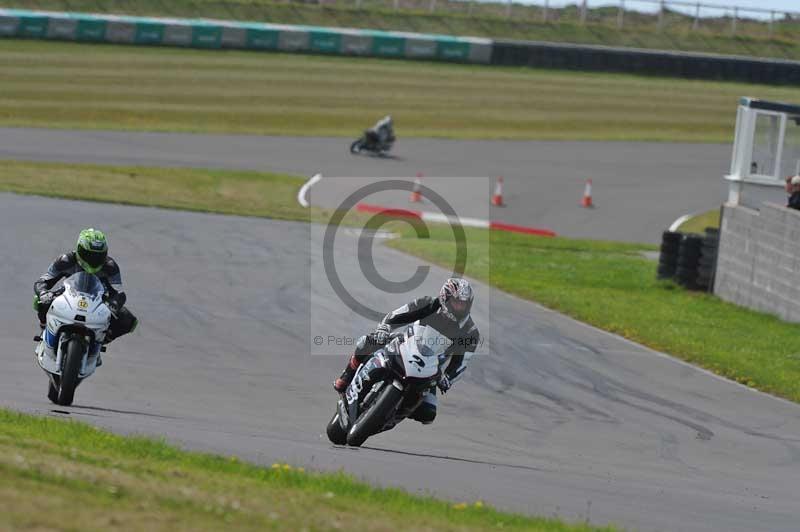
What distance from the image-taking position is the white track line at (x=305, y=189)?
31.7 meters

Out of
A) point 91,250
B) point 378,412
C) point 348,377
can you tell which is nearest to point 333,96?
point 91,250

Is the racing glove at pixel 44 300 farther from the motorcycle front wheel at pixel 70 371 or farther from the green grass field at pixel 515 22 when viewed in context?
the green grass field at pixel 515 22

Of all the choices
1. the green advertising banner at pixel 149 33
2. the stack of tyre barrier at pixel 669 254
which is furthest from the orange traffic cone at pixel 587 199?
the green advertising banner at pixel 149 33

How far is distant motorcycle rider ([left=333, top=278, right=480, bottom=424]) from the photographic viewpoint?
1014cm

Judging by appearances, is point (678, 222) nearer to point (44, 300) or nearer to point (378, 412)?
point (378, 412)

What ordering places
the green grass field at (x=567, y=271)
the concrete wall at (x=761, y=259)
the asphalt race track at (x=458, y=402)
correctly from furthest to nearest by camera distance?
1. the concrete wall at (x=761, y=259)
2. the green grass field at (x=567, y=271)
3. the asphalt race track at (x=458, y=402)

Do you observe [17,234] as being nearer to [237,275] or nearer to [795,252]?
[237,275]

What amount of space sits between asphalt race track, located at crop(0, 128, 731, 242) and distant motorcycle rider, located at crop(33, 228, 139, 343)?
2036cm

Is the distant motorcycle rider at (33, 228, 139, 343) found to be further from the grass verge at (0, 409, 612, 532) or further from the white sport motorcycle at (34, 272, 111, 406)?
the grass verge at (0, 409, 612, 532)

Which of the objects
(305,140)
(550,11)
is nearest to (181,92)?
(305,140)

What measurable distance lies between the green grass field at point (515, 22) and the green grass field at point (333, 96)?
6898mm

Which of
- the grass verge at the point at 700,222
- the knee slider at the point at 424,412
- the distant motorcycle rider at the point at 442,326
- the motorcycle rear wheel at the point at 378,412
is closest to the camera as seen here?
the motorcycle rear wheel at the point at 378,412

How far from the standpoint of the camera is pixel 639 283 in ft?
78.1

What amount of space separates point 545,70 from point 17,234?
134 ft
